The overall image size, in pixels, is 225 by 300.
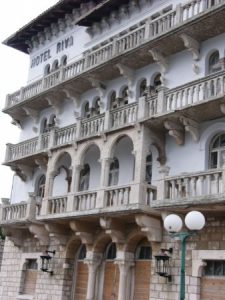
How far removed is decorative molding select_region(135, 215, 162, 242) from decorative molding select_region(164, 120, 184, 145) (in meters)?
2.54

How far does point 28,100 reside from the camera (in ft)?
74.1

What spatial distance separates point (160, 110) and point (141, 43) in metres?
2.76

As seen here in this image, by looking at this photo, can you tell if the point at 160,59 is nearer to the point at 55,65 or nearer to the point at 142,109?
the point at 142,109

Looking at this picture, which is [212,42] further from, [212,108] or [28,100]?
[28,100]

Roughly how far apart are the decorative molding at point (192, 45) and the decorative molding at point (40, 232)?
8.70 metres

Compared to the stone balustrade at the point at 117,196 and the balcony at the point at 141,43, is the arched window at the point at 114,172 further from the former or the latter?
the balcony at the point at 141,43

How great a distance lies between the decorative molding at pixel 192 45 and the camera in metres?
16.2

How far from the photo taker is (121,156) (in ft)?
60.2

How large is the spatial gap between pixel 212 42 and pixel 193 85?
1952 millimetres

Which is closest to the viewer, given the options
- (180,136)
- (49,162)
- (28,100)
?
(180,136)

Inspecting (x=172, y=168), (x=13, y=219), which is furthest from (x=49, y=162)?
(x=172, y=168)

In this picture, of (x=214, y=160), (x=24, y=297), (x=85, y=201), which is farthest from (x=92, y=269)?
(x=214, y=160)

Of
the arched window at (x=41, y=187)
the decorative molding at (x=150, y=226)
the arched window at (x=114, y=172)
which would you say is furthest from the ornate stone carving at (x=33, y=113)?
the decorative molding at (x=150, y=226)

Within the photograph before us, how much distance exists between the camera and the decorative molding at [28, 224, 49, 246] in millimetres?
20047
